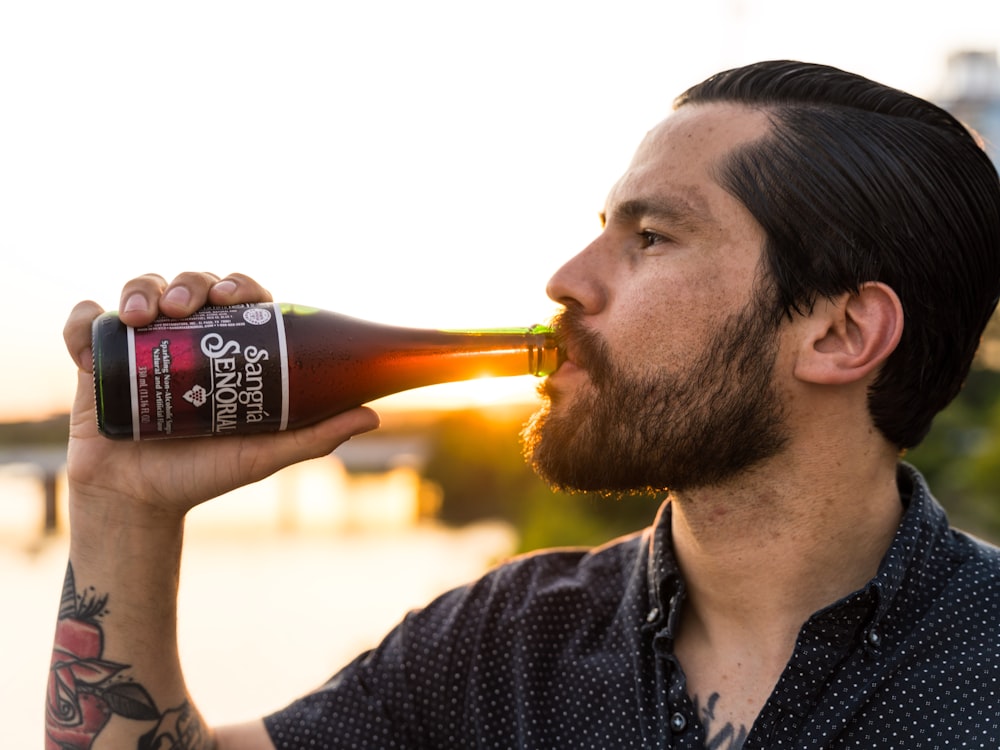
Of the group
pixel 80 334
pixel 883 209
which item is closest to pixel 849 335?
pixel 883 209

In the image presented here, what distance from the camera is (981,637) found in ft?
5.73

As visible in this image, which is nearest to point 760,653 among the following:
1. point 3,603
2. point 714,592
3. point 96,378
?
point 714,592

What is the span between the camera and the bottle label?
1.68 m

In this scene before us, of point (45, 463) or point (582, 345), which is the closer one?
point (582, 345)

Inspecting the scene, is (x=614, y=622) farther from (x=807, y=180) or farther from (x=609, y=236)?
(x=807, y=180)

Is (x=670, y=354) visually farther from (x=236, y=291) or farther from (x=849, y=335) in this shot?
(x=236, y=291)

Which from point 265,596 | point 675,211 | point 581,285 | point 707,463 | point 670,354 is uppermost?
point 675,211

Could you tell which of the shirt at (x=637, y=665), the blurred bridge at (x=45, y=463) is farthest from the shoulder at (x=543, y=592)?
the blurred bridge at (x=45, y=463)

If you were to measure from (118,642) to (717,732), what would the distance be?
102 cm

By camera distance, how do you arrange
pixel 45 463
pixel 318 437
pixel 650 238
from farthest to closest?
pixel 45 463 → pixel 650 238 → pixel 318 437

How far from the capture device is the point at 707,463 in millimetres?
1924

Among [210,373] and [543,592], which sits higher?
[210,373]

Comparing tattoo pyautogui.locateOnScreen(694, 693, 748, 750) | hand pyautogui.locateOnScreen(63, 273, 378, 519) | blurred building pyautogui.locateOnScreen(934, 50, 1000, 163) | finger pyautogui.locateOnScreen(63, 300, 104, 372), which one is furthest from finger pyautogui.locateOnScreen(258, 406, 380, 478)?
blurred building pyautogui.locateOnScreen(934, 50, 1000, 163)

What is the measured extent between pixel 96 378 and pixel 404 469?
21.5 meters
